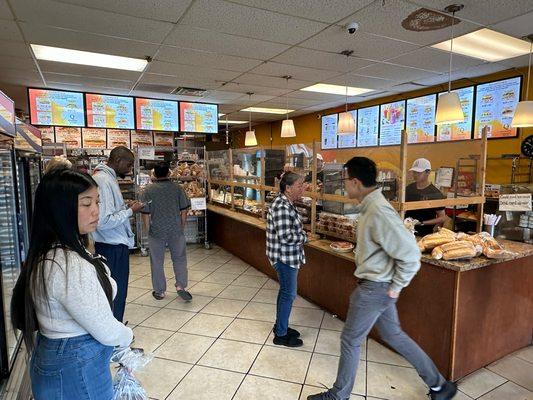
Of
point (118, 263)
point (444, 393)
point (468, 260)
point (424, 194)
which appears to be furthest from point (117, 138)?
point (444, 393)

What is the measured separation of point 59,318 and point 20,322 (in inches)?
8.1

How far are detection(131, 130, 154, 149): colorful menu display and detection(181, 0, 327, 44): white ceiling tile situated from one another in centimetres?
431

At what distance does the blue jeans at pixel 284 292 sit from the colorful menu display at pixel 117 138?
17.8ft

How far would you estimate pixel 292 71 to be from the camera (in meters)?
5.23

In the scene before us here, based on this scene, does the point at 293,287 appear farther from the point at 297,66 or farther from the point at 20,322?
the point at 297,66

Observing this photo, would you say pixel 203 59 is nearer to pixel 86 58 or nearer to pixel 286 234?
pixel 86 58

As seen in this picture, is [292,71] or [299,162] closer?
[299,162]

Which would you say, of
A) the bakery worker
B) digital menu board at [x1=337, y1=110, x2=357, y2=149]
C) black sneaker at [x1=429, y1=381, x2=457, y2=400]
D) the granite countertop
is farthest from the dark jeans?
digital menu board at [x1=337, y1=110, x2=357, y2=149]

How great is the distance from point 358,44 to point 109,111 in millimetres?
4625

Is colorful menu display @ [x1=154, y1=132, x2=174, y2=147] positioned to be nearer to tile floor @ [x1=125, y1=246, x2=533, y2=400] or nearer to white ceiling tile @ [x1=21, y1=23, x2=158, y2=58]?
white ceiling tile @ [x1=21, y1=23, x2=158, y2=58]

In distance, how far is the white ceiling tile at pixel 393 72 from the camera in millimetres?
5043

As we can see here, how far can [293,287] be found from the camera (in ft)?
9.77

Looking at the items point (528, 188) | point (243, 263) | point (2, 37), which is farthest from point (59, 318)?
point (528, 188)

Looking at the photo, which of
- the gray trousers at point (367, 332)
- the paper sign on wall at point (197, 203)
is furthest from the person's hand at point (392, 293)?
the paper sign on wall at point (197, 203)
